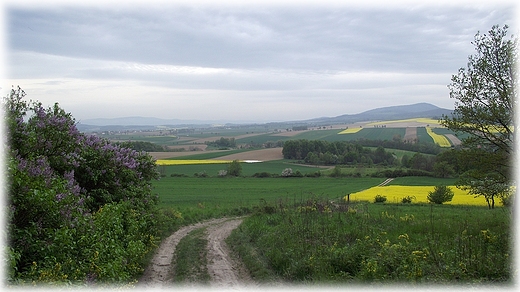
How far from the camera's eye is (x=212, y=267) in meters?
10.4

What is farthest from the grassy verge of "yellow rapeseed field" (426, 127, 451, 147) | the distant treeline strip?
"yellow rapeseed field" (426, 127, 451, 147)

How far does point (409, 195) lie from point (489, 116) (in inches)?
903

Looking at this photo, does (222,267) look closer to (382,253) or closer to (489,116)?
(382,253)

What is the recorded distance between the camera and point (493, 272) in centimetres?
739

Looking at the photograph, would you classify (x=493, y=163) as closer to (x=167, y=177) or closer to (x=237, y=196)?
(x=237, y=196)

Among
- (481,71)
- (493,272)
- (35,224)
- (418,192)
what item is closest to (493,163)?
(481,71)

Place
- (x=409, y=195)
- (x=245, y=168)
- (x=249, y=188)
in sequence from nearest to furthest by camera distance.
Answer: (x=409, y=195)
(x=249, y=188)
(x=245, y=168)

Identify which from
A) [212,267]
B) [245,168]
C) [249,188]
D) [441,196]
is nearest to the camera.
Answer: [212,267]

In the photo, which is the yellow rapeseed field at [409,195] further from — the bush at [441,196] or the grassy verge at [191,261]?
the grassy verge at [191,261]

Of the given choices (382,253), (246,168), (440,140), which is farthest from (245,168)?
(382,253)

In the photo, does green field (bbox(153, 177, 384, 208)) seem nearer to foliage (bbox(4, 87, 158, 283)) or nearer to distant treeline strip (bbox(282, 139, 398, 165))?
distant treeline strip (bbox(282, 139, 398, 165))

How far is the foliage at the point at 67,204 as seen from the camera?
6887 mm

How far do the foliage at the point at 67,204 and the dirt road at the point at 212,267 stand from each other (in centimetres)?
49

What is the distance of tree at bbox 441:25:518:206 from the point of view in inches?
547
